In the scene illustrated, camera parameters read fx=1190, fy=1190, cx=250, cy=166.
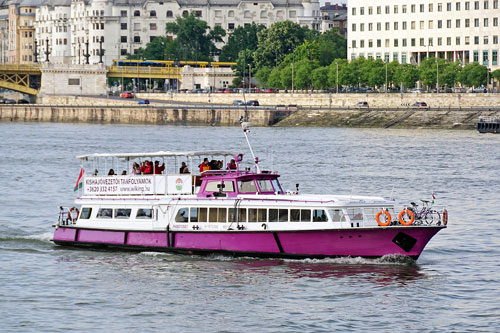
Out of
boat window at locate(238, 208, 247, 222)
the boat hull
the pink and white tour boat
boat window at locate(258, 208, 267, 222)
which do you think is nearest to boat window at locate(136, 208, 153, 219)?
the pink and white tour boat

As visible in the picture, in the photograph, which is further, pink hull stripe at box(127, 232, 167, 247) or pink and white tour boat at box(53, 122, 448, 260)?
pink hull stripe at box(127, 232, 167, 247)

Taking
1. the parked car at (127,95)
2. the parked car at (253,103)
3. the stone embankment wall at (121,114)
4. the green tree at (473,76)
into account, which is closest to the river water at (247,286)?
the stone embankment wall at (121,114)

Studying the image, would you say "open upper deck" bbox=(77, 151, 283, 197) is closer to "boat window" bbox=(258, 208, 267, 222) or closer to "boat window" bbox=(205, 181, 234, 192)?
"boat window" bbox=(205, 181, 234, 192)

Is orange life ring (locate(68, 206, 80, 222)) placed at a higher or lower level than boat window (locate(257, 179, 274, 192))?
lower

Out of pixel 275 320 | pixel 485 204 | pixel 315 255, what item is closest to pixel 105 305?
pixel 275 320

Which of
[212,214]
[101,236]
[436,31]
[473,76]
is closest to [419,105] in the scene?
[473,76]

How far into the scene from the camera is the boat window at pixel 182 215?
41531mm

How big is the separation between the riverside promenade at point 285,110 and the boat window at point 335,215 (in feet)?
288

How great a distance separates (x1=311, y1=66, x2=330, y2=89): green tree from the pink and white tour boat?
125 metres

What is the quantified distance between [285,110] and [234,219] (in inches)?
4417

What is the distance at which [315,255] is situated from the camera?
131 ft

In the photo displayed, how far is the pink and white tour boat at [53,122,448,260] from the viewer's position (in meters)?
39.2

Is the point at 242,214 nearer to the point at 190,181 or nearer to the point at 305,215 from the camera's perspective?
the point at 305,215

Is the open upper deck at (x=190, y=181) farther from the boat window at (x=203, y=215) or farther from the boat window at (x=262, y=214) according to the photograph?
the boat window at (x=262, y=214)
